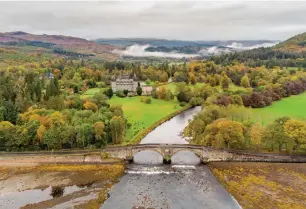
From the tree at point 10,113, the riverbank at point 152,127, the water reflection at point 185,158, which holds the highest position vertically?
the tree at point 10,113

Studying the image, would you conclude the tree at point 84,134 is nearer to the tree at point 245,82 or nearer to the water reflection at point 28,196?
the water reflection at point 28,196

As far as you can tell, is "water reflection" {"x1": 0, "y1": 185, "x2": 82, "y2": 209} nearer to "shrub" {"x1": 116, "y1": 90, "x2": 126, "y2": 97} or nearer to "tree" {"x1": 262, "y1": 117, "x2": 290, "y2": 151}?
"tree" {"x1": 262, "y1": 117, "x2": 290, "y2": 151}

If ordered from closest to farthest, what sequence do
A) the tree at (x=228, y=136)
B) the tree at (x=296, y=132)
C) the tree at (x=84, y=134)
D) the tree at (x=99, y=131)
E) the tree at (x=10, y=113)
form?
1. the tree at (x=296, y=132)
2. the tree at (x=228, y=136)
3. the tree at (x=84, y=134)
4. the tree at (x=99, y=131)
5. the tree at (x=10, y=113)

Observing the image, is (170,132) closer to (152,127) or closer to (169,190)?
(152,127)

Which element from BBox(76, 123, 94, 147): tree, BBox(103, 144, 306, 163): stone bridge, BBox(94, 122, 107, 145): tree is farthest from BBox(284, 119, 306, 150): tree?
BBox(76, 123, 94, 147): tree

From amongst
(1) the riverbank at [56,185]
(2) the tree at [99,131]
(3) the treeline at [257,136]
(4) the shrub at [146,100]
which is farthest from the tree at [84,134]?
(4) the shrub at [146,100]

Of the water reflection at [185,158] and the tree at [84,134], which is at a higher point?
the tree at [84,134]
